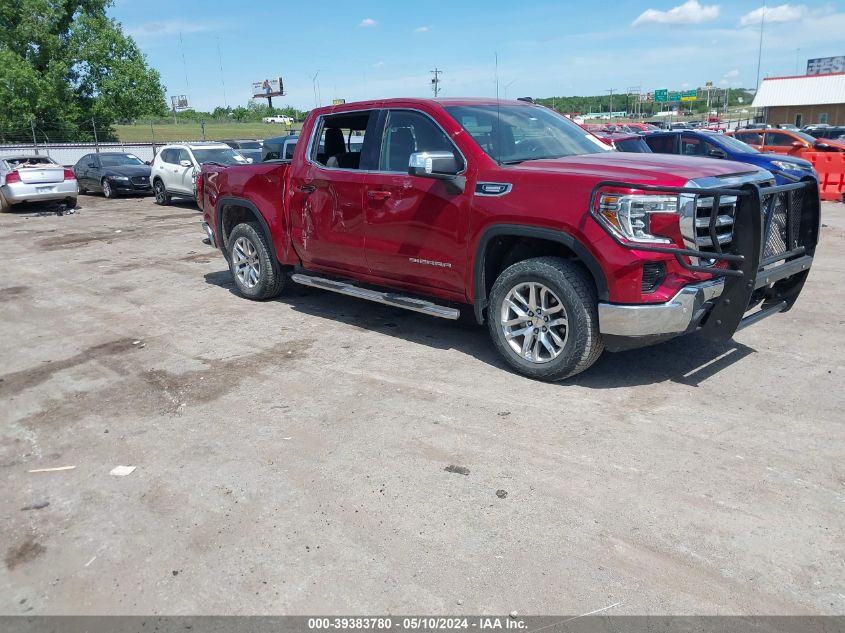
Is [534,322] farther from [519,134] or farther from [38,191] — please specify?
[38,191]

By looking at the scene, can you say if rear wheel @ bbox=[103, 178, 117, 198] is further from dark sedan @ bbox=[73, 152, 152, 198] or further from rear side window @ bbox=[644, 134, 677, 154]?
rear side window @ bbox=[644, 134, 677, 154]

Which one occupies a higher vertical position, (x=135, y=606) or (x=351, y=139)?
(x=351, y=139)

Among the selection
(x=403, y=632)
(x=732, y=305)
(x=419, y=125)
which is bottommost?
(x=403, y=632)

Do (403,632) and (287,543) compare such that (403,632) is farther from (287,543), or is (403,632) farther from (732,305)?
(732,305)

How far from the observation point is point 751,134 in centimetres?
2234

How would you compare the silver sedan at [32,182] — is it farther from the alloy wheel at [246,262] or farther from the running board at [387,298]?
the running board at [387,298]

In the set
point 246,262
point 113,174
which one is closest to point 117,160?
point 113,174

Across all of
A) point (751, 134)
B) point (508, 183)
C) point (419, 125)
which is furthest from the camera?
point (751, 134)

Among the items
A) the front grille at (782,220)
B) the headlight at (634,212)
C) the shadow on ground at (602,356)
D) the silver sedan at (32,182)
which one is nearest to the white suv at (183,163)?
the silver sedan at (32,182)

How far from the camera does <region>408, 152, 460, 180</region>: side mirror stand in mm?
5004

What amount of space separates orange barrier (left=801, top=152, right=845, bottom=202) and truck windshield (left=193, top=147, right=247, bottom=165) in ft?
46.8

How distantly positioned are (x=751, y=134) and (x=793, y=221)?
1980 cm

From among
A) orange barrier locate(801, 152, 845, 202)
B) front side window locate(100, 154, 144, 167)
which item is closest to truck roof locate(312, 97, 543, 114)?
orange barrier locate(801, 152, 845, 202)

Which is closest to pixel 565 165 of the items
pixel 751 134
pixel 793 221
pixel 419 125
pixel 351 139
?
pixel 419 125
